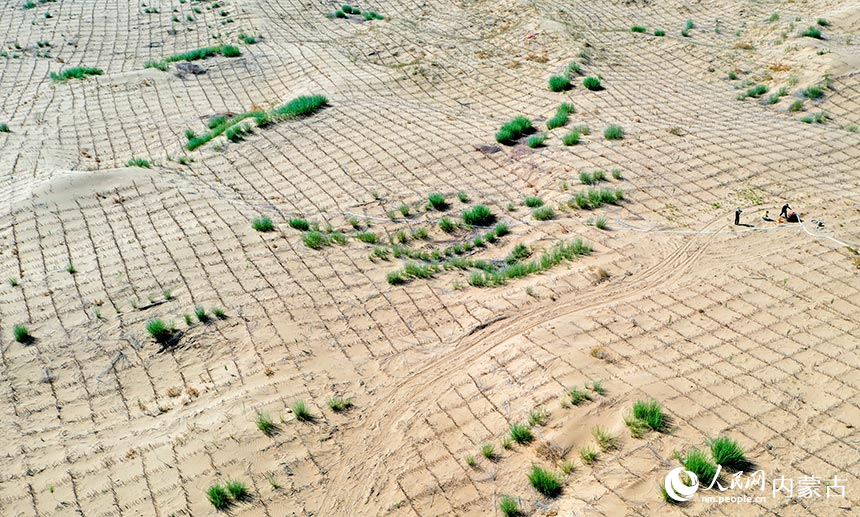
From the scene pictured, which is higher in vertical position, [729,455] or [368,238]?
[729,455]

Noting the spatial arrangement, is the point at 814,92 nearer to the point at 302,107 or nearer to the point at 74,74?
the point at 302,107

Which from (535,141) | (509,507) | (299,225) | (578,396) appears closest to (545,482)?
(509,507)

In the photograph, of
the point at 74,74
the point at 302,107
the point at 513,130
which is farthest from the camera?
the point at 74,74

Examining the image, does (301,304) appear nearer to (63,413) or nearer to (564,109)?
(63,413)

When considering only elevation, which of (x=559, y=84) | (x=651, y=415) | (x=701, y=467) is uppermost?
(x=559, y=84)

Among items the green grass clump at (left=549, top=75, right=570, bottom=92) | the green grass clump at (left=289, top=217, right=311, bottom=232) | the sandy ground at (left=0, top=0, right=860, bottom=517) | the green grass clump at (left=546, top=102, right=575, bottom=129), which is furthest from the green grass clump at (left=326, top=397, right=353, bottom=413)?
the green grass clump at (left=549, top=75, right=570, bottom=92)

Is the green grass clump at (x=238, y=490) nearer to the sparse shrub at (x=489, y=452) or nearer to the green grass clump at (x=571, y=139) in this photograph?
the sparse shrub at (x=489, y=452)
